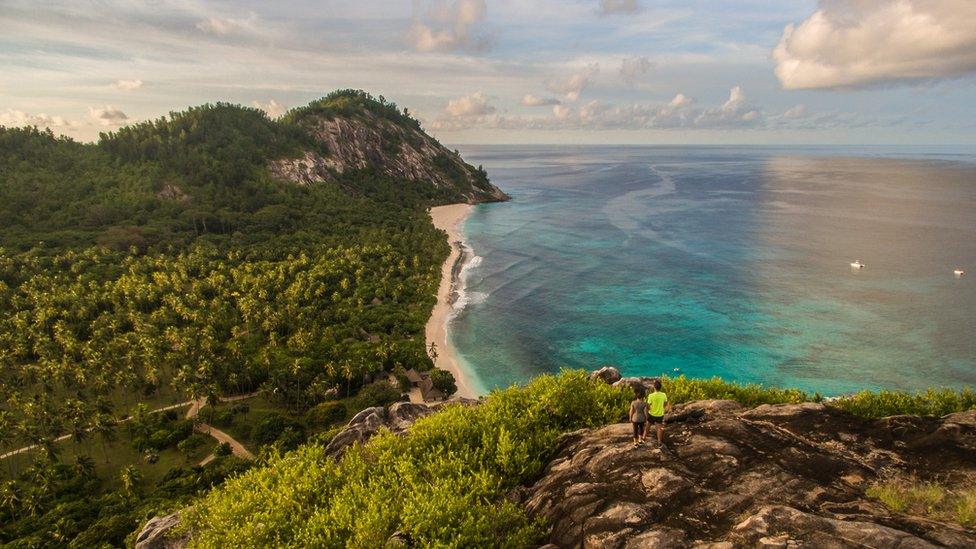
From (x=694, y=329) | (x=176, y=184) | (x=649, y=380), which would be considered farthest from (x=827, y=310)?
(x=176, y=184)

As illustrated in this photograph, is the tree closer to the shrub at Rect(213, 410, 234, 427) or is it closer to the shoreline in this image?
the shoreline

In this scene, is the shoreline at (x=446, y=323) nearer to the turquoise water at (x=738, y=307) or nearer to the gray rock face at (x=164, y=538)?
the turquoise water at (x=738, y=307)

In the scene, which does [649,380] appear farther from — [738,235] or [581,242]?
[738,235]

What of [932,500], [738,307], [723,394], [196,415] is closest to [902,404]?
[723,394]

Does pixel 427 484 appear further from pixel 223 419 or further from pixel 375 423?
pixel 223 419

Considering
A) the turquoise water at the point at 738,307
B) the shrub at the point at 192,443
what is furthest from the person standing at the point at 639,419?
the shrub at the point at 192,443

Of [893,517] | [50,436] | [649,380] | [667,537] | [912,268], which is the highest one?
[893,517]
